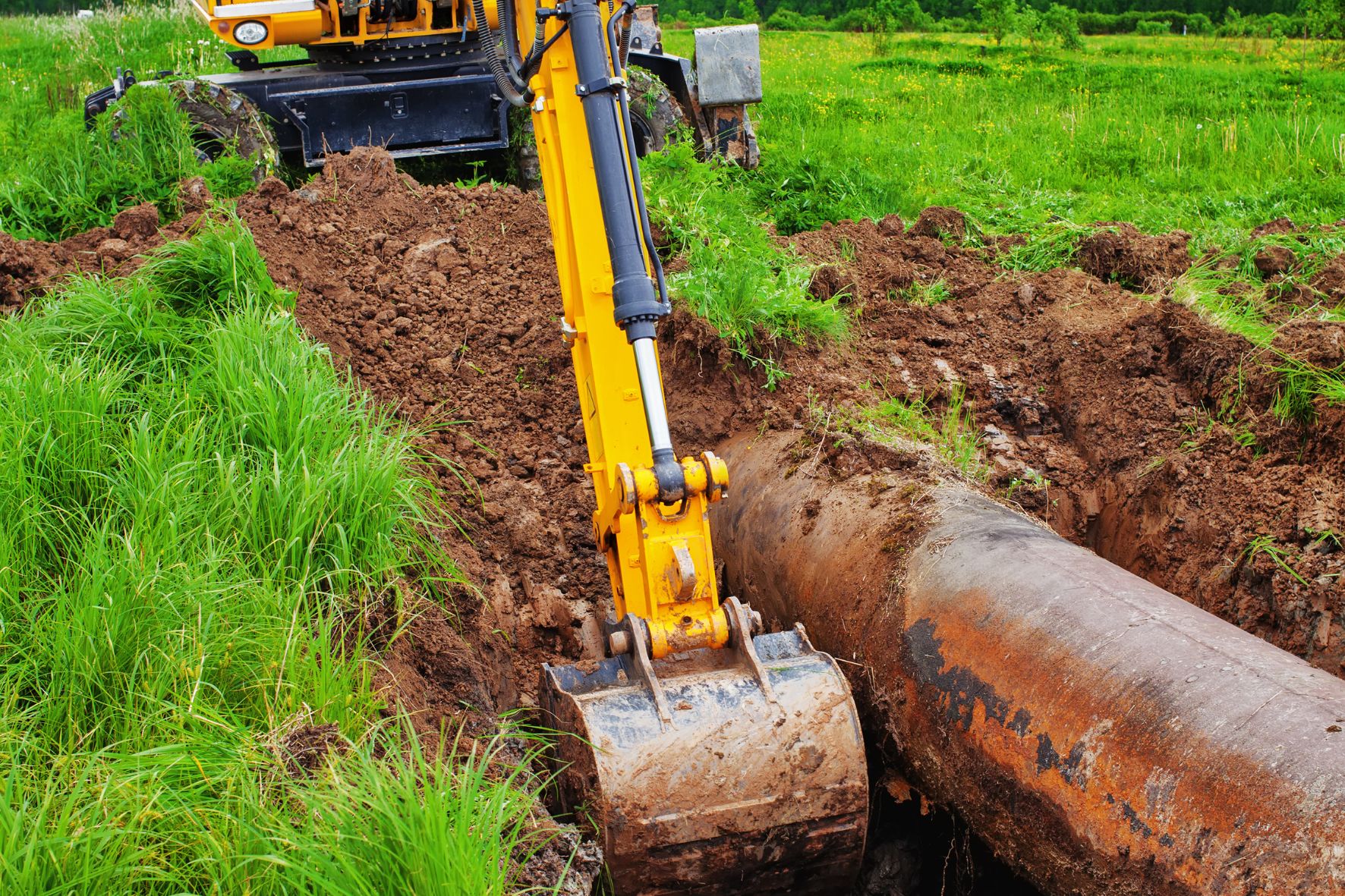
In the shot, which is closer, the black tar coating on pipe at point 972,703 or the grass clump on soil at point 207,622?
the grass clump on soil at point 207,622

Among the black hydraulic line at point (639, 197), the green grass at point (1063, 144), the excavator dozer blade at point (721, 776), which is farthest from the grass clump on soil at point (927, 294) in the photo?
the excavator dozer blade at point (721, 776)

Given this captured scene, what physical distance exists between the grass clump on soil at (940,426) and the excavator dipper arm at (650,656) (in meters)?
1.24

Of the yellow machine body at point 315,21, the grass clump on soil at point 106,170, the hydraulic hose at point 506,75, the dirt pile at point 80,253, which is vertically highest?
the yellow machine body at point 315,21

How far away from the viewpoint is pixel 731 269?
188 inches

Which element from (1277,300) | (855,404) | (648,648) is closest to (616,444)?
(648,648)

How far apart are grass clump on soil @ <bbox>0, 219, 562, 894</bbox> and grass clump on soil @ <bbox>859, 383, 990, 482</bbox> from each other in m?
1.64

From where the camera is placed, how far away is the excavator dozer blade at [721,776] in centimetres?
260

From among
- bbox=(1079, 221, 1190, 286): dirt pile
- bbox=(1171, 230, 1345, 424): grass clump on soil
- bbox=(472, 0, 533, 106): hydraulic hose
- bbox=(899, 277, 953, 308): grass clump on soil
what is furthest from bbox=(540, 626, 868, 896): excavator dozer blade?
bbox=(1079, 221, 1190, 286): dirt pile

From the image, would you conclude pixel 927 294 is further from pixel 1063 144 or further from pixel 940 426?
pixel 1063 144

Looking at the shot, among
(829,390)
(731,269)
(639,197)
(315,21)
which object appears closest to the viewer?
(639,197)

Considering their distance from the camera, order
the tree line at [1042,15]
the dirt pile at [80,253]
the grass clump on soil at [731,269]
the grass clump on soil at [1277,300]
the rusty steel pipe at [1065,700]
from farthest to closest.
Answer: the tree line at [1042,15], the dirt pile at [80,253], the grass clump on soil at [731,269], the grass clump on soil at [1277,300], the rusty steel pipe at [1065,700]

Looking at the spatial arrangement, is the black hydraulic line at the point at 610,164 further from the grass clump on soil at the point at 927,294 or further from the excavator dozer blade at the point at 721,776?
the grass clump on soil at the point at 927,294

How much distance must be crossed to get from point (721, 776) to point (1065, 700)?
2.60 feet

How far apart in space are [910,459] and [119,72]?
6085mm
